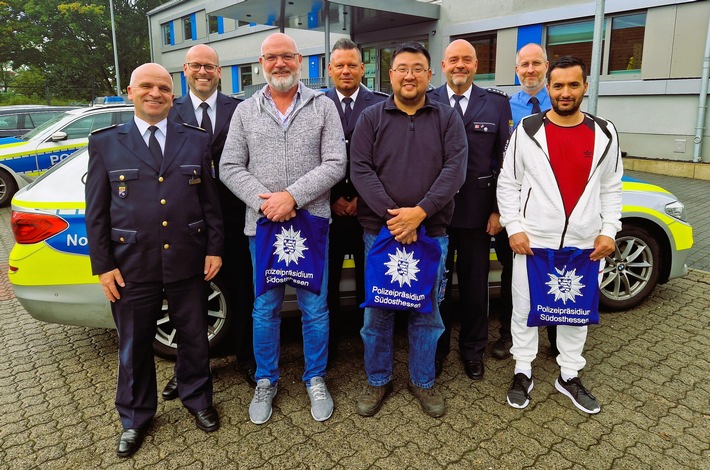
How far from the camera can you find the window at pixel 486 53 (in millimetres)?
14625

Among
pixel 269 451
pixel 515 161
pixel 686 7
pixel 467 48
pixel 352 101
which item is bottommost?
pixel 269 451

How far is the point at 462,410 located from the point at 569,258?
105 cm

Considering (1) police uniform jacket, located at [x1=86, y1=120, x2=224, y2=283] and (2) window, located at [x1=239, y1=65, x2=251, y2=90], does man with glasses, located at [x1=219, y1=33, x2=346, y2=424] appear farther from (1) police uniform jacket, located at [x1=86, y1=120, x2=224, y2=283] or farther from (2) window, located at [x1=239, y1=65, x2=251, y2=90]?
(2) window, located at [x1=239, y1=65, x2=251, y2=90]

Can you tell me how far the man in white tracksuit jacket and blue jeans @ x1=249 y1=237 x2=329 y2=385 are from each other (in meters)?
1.14

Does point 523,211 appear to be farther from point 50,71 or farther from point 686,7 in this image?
point 50,71

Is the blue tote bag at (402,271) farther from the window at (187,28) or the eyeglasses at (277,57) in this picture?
the window at (187,28)

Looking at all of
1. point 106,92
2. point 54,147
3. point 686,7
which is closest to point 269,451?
point 54,147

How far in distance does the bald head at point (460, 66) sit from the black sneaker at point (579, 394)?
1.90m

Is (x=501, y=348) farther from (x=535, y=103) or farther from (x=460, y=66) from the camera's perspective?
(x=460, y=66)

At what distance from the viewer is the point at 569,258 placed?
2.97m

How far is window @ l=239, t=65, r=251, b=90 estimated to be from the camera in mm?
25266

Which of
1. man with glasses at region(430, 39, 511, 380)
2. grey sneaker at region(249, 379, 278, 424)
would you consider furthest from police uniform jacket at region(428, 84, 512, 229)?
grey sneaker at region(249, 379, 278, 424)

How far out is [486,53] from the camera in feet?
48.8

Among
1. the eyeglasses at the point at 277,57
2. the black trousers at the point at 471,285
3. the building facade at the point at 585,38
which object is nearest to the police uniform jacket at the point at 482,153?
the black trousers at the point at 471,285
